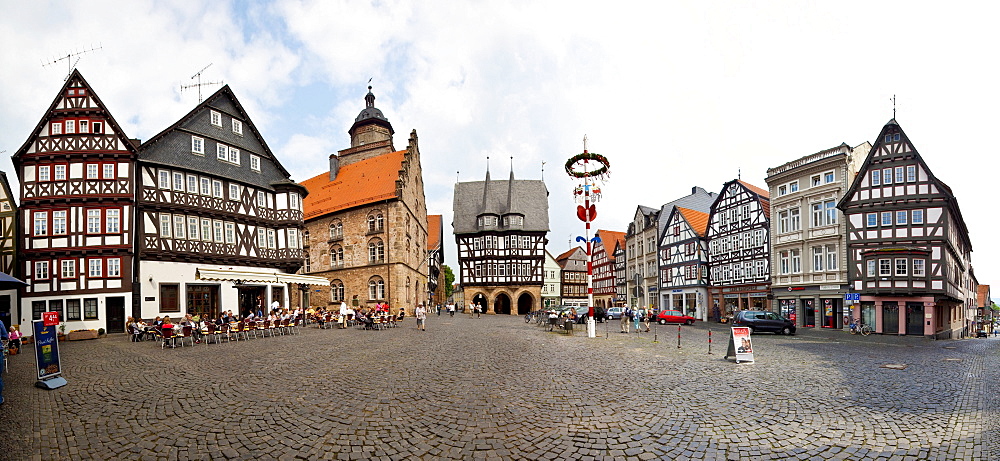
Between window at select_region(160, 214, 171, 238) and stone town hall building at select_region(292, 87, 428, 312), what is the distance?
1802cm

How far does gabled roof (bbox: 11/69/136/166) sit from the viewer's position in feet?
85.0

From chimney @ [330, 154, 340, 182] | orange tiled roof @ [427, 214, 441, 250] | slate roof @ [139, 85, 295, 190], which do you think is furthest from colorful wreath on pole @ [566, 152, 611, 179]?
orange tiled roof @ [427, 214, 441, 250]

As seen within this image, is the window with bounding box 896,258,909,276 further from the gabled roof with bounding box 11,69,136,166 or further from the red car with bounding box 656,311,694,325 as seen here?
the gabled roof with bounding box 11,69,136,166

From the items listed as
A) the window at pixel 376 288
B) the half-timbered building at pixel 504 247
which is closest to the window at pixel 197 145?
the window at pixel 376 288

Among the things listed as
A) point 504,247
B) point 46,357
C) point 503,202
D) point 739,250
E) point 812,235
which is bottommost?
point 46,357

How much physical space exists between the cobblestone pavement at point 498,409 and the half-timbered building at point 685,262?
33.6 meters

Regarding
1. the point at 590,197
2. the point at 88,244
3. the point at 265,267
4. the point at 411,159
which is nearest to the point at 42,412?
the point at 590,197

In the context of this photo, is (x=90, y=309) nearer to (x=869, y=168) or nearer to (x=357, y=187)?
(x=357, y=187)

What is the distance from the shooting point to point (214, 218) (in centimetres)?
Answer: 3033

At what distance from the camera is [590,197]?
78.4ft

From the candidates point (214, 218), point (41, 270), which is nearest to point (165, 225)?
point (214, 218)

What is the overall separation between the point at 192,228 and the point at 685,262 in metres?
40.2

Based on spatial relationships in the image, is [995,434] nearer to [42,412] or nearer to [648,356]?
[648,356]

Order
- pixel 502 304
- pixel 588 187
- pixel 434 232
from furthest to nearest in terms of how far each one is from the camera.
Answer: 1. pixel 434 232
2. pixel 502 304
3. pixel 588 187
